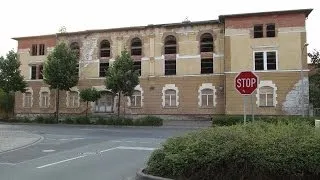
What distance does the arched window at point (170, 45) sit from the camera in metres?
47.5

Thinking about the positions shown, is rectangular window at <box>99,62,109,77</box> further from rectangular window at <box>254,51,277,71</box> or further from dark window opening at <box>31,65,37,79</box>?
rectangular window at <box>254,51,277,71</box>

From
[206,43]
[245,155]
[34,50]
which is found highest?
[34,50]

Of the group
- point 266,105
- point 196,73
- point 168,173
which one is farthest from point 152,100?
point 168,173

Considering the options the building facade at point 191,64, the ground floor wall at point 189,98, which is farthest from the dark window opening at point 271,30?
the ground floor wall at point 189,98

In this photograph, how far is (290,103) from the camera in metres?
42.4

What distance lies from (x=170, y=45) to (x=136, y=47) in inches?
158

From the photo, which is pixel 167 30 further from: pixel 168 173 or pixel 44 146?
pixel 168 173

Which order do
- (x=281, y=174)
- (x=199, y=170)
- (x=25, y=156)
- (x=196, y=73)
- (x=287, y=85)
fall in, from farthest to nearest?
(x=196, y=73), (x=287, y=85), (x=25, y=156), (x=199, y=170), (x=281, y=174)

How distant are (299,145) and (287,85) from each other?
34.6 meters

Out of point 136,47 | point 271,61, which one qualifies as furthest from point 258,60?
point 136,47

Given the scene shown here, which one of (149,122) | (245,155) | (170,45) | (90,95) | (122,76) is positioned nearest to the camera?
(245,155)

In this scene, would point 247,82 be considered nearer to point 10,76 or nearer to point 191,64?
point 191,64

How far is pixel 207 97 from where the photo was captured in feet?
150

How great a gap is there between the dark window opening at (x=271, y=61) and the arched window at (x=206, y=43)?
632 cm
